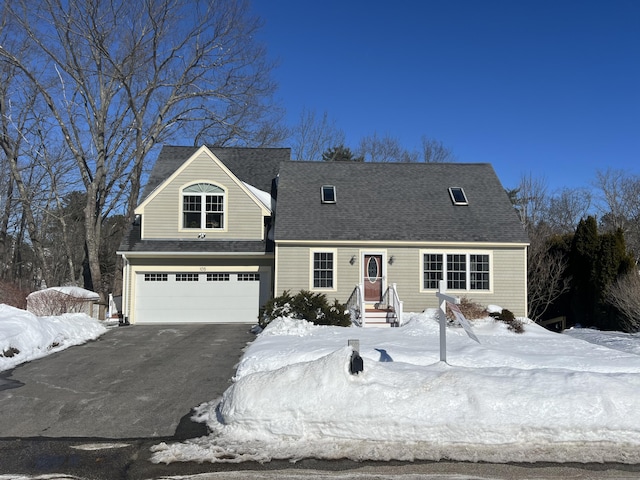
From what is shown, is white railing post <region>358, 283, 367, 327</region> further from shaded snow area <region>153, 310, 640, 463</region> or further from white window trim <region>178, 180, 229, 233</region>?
shaded snow area <region>153, 310, 640, 463</region>

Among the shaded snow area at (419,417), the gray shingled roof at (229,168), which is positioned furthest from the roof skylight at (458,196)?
the shaded snow area at (419,417)

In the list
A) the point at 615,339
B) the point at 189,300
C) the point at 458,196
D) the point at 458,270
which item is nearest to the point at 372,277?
the point at 458,270

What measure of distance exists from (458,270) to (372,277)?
302 cm

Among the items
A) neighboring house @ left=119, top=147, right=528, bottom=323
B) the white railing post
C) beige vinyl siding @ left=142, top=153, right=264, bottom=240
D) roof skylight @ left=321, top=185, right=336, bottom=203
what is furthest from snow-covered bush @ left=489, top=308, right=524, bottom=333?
beige vinyl siding @ left=142, top=153, right=264, bottom=240

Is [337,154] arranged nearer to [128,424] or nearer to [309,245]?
[309,245]

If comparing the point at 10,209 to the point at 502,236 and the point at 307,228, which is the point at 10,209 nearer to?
the point at 307,228

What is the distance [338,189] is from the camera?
19.7 metres

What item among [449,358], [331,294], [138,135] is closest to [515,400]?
[449,358]

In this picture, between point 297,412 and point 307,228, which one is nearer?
point 297,412

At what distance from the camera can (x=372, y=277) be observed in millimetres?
17406

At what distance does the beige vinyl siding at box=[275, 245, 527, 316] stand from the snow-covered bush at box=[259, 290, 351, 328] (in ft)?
8.07

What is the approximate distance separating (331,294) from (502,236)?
6.31m

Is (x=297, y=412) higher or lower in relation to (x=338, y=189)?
lower

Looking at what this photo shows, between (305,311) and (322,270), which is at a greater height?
(322,270)
